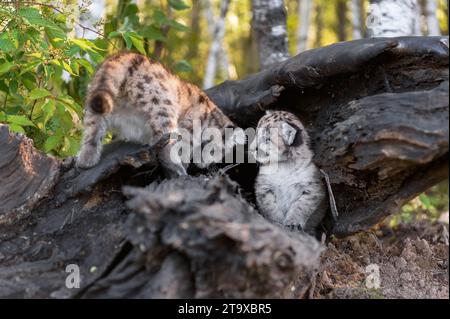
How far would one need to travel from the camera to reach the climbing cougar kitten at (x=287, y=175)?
4961 mm

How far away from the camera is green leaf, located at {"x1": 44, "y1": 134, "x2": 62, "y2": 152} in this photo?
522 cm

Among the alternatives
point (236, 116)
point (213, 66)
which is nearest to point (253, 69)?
point (213, 66)

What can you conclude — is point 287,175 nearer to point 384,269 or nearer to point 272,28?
point 384,269

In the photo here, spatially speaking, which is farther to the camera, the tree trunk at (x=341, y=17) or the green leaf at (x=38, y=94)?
the tree trunk at (x=341, y=17)

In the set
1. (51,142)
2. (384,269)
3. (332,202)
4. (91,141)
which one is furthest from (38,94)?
(384,269)

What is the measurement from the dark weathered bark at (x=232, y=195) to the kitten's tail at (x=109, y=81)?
40 centimetres

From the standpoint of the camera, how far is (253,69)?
1502cm

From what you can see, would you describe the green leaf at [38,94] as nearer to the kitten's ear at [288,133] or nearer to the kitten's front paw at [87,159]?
the kitten's front paw at [87,159]

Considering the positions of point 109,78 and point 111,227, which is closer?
point 111,227

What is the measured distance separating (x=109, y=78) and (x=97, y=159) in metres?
0.64

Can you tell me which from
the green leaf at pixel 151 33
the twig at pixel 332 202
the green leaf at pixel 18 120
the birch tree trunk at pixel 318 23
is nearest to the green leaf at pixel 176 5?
the green leaf at pixel 151 33

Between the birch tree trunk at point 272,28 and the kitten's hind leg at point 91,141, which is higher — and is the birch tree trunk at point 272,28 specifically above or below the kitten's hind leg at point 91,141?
above

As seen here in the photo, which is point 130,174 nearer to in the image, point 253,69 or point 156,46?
point 156,46

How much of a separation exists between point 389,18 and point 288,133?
→ 7.80 ft
